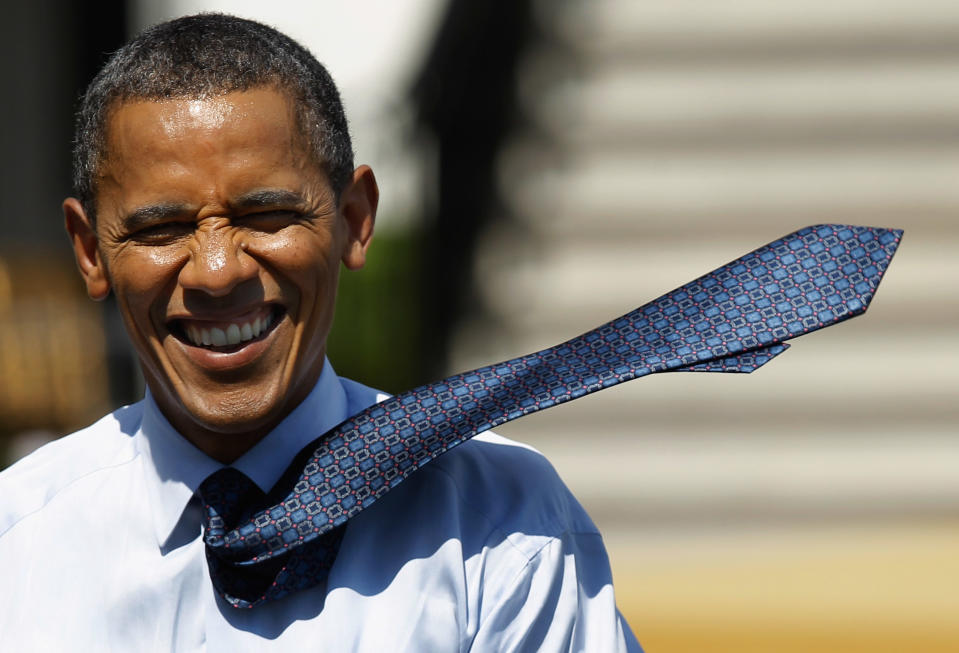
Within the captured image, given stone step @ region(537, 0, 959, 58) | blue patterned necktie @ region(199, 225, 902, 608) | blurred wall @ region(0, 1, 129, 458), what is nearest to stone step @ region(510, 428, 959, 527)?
stone step @ region(537, 0, 959, 58)

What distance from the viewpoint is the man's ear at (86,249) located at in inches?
69.2

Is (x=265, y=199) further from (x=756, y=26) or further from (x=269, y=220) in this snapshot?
(x=756, y=26)

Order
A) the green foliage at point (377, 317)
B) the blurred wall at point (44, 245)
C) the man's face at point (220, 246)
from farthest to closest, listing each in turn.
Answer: the green foliage at point (377, 317) < the blurred wall at point (44, 245) < the man's face at point (220, 246)

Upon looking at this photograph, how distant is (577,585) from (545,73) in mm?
3125

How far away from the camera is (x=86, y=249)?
1.78 m

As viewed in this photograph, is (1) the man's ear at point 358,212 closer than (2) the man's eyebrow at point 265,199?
No

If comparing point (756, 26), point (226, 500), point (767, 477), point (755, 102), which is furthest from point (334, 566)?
point (756, 26)

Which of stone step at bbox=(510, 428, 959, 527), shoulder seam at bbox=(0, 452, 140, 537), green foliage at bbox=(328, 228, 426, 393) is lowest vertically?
green foliage at bbox=(328, 228, 426, 393)

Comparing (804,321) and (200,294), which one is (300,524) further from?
(804,321)

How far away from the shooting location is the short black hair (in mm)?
1602

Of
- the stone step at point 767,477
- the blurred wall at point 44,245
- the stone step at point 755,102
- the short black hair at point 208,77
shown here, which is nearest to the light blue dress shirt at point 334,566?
the short black hair at point 208,77

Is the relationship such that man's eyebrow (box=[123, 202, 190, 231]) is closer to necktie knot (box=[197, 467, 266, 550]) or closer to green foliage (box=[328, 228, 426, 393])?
necktie knot (box=[197, 467, 266, 550])

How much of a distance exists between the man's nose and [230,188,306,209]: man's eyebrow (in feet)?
0.14

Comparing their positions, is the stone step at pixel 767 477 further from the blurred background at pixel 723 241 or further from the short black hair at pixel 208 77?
the short black hair at pixel 208 77
